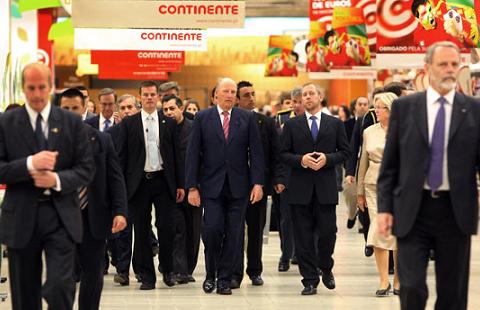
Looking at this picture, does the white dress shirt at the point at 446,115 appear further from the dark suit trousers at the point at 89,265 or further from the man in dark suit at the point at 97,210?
the dark suit trousers at the point at 89,265

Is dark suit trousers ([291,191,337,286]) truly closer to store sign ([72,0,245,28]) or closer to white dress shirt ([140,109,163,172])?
white dress shirt ([140,109,163,172])

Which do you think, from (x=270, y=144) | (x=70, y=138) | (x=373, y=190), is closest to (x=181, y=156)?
(x=270, y=144)

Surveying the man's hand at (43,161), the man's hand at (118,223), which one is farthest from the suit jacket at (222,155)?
the man's hand at (43,161)

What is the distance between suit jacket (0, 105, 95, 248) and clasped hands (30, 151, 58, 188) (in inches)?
2.0

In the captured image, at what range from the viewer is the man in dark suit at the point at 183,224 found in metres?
11.4

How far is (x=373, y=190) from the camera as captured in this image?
34.3ft

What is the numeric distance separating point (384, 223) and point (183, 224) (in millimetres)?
5100

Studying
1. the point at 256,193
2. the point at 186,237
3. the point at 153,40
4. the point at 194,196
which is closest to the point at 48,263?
the point at 194,196

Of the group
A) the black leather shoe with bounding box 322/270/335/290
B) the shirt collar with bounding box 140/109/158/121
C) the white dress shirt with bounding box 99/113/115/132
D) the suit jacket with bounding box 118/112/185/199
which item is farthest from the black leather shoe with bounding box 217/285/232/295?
the white dress shirt with bounding box 99/113/115/132

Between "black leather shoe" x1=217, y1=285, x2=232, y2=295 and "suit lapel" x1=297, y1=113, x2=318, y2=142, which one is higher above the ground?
"suit lapel" x1=297, y1=113, x2=318, y2=142

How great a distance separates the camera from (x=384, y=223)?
6.65 m

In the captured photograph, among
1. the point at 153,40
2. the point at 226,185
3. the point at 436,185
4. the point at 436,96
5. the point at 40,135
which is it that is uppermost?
the point at 153,40

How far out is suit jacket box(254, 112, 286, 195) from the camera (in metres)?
11.3

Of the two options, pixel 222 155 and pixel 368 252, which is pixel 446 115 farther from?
pixel 368 252
